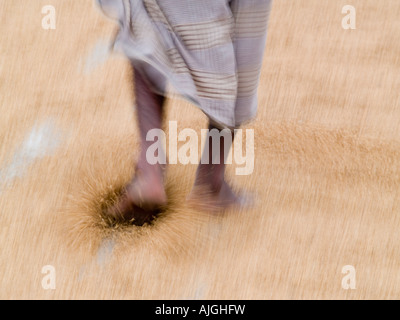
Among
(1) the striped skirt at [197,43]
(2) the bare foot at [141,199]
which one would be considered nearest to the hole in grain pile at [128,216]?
(2) the bare foot at [141,199]

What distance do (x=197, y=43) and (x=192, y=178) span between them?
1.31 ft

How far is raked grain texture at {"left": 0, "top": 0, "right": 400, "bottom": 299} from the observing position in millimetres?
989

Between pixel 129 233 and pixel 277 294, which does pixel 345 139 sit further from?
pixel 129 233

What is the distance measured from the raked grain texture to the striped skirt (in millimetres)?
177

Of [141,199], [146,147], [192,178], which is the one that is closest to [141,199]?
[141,199]

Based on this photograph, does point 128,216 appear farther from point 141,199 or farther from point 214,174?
point 214,174

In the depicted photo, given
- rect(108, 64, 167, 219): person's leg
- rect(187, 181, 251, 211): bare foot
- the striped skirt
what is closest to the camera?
the striped skirt

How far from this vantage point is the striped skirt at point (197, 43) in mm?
833

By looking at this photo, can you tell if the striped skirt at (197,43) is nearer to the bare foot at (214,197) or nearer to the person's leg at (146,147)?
the person's leg at (146,147)

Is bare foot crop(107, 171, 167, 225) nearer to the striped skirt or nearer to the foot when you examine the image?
the foot

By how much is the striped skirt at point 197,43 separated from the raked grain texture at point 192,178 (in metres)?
0.18

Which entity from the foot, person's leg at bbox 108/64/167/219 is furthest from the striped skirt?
the foot

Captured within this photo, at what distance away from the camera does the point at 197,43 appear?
852mm

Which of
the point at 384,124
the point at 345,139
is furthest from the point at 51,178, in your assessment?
the point at 384,124
